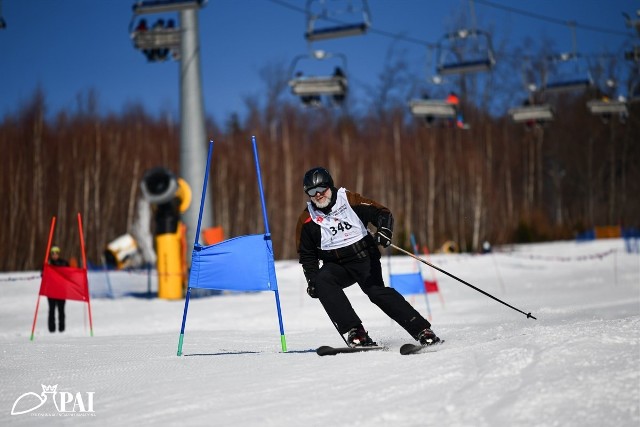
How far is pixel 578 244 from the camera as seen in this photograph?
31234 mm

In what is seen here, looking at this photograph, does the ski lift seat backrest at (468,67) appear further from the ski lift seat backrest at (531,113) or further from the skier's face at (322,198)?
the skier's face at (322,198)

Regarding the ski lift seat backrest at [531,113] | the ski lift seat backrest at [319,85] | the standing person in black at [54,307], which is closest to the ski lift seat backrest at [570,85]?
the ski lift seat backrest at [531,113]

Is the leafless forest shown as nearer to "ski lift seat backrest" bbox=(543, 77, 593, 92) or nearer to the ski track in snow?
"ski lift seat backrest" bbox=(543, 77, 593, 92)

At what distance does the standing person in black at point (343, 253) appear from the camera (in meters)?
6.38

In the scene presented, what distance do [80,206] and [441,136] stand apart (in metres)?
19.1

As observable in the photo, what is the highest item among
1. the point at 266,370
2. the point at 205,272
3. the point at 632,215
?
the point at 205,272

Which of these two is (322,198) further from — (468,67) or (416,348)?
(468,67)

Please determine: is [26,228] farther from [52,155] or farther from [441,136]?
[441,136]

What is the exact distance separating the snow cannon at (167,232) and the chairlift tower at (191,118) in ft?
1.88

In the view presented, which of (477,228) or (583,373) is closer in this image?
(583,373)

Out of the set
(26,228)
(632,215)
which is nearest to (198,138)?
(26,228)

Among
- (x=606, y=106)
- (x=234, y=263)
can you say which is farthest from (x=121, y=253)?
(x=234, y=263)

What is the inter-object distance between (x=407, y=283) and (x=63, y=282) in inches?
249

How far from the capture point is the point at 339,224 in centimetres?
653
